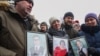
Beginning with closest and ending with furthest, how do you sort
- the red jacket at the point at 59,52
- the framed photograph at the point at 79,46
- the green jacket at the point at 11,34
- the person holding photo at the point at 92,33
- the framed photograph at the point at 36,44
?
the green jacket at the point at 11,34 < the framed photograph at the point at 36,44 < the red jacket at the point at 59,52 < the framed photograph at the point at 79,46 < the person holding photo at the point at 92,33

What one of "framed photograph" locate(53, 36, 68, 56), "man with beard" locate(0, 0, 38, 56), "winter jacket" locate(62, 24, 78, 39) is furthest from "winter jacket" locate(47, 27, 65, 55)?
"man with beard" locate(0, 0, 38, 56)

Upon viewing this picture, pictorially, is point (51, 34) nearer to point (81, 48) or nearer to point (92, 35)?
point (92, 35)

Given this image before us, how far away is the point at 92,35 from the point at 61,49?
2.23 ft

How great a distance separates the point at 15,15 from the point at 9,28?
0.73 ft

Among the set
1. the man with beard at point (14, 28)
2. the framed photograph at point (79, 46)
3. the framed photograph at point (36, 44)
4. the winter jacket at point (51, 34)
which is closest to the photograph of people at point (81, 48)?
the framed photograph at point (79, 46)

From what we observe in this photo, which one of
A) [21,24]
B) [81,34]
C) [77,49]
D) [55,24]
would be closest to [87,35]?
[81,34]

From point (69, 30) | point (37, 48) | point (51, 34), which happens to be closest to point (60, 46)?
point (37, 48)

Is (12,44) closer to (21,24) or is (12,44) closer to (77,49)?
(21,24)

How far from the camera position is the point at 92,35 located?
434 cm

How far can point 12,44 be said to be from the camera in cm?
316

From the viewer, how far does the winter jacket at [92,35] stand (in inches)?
167

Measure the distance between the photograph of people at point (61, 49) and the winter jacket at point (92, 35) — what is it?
449mm

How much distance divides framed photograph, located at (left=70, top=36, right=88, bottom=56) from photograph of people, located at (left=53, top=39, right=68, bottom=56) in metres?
0.13

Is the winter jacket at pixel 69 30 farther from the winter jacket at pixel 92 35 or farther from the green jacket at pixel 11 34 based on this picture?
the green jacket at pixel 11 34
